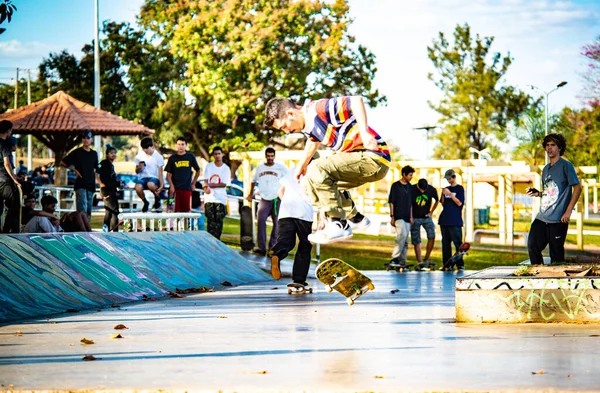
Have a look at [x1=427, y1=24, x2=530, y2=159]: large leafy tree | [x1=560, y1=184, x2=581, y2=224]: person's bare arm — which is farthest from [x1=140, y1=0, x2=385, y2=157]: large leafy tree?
[x1=560, y1=184, x2=581, y2=224]: person's bare arm

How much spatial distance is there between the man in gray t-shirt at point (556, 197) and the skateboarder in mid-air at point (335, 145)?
319 cm

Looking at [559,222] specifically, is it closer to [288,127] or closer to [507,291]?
[507,291]

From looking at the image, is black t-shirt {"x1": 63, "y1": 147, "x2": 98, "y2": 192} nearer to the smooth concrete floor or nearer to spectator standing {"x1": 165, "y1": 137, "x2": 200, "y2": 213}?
spectator standing {"x1": 165, "y1": 137, "x2": 200, "y2": 213}

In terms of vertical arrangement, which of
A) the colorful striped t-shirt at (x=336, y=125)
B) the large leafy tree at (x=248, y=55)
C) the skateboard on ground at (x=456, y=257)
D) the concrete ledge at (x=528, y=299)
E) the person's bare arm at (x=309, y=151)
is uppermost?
the large leafy tree at (x=248, y=55)

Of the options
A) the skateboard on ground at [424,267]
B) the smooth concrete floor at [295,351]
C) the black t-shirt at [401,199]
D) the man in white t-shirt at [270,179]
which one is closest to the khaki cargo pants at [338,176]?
the smooth concrete floor at [295,351]

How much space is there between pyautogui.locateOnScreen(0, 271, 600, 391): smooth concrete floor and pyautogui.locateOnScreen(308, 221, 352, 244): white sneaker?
0.71 metres

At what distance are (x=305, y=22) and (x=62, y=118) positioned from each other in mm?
22694

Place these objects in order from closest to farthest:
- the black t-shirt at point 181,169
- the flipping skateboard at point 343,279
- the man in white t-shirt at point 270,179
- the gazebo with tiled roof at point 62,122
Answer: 1. the flipping skateboard at point 343,279
2. the black t-shirt at point 181,169
3. the man in white t-shirt at point 270,179
4. the gazebo with tiled roof at point 62,122

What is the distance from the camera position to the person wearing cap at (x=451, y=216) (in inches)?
719

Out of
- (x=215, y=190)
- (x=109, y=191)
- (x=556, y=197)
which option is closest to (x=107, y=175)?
(x=109, y=191)

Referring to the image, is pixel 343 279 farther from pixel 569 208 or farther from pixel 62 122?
pixel 62 122

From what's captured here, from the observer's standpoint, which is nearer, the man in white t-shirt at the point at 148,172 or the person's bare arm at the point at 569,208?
the person's bare arm at the point at 569,208

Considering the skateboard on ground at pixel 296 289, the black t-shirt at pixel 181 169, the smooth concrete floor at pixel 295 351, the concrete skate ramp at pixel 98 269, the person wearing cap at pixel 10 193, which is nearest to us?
the smooth concrete floor at pixel 295 351

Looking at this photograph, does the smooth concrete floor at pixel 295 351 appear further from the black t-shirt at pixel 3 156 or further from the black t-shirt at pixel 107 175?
the black t-shirt at pixel 107 175
